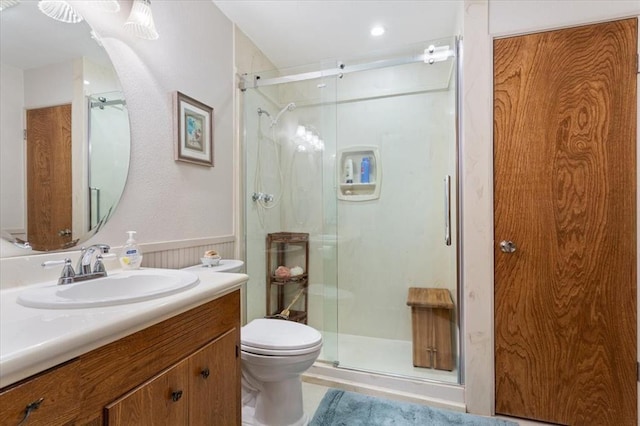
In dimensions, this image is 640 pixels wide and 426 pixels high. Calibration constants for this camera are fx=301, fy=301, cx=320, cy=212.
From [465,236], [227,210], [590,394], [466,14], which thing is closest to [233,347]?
[227,210]

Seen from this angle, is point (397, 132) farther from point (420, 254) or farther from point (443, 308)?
point (443, 308)

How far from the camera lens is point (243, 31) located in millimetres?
2201

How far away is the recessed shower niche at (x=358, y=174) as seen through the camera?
2.65m

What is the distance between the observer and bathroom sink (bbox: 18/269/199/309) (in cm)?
74

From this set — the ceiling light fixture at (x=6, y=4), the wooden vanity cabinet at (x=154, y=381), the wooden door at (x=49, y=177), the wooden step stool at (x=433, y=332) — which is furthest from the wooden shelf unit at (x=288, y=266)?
the ceiling light fixture at (x=6, y=4)

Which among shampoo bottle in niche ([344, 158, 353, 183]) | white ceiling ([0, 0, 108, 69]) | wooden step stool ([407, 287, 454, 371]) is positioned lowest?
wooden step stool ([407, 287, 454, 371])

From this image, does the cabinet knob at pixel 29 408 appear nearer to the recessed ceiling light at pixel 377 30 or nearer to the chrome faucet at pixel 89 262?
the chrome faucet at pixel 89 262

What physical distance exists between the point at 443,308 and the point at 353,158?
55.7 inches

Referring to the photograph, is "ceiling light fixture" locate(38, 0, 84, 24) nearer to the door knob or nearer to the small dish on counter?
the small dish on counter

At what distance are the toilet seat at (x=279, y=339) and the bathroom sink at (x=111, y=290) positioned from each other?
1.78 feet

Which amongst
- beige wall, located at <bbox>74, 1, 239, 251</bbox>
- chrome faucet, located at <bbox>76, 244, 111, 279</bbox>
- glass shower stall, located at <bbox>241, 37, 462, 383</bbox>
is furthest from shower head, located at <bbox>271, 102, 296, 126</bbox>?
chrome faucet, located at <bbox>76, 244, 111, 279</bbox>

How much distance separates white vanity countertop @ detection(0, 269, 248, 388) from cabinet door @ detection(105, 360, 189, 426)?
16 cm

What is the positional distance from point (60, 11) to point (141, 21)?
10.8 inches

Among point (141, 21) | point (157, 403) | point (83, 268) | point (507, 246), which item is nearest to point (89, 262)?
point (83, 268)
